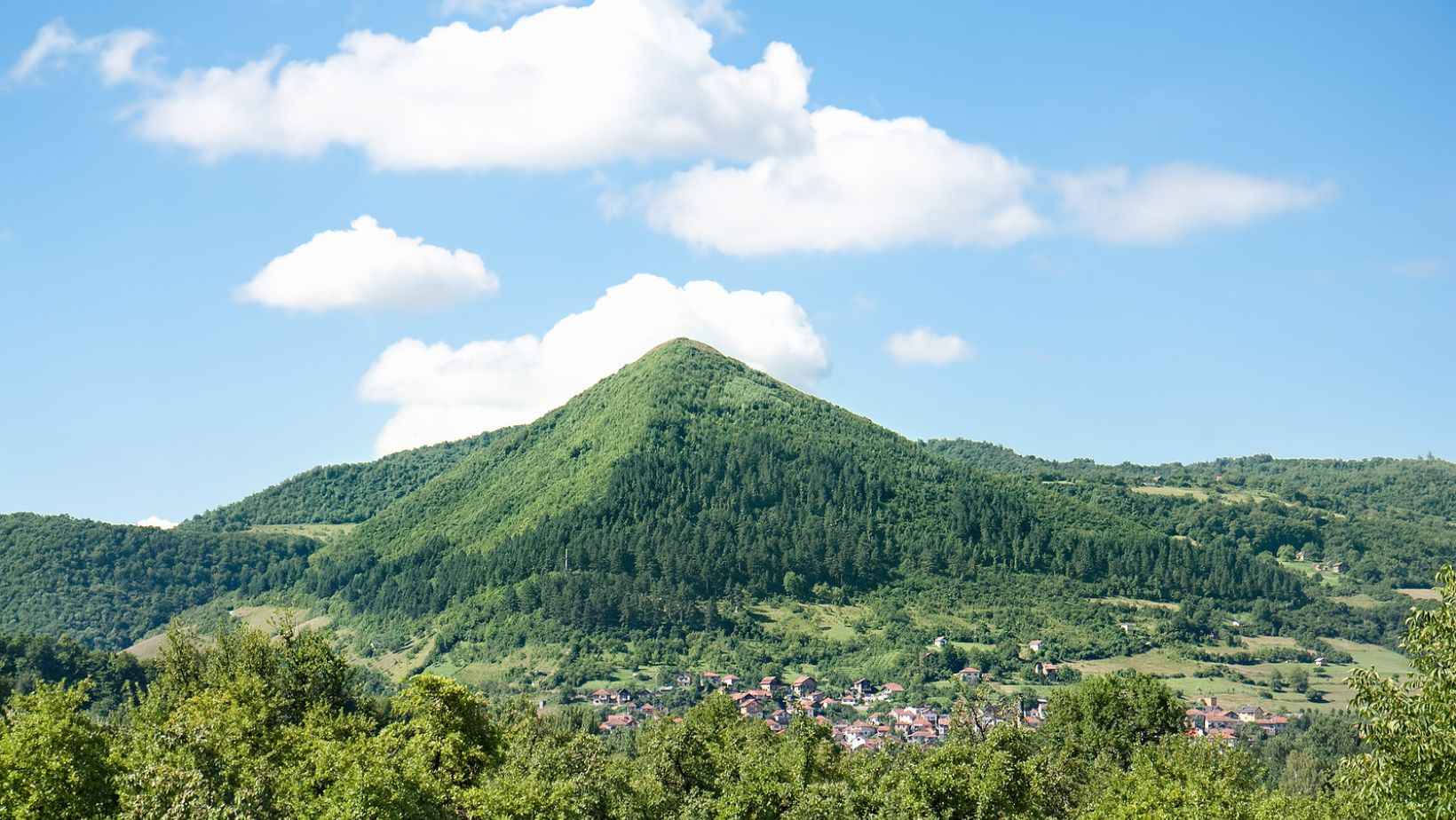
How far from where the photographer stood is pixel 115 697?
17100cm

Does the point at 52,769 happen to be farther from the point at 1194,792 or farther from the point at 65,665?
the point at 65,665

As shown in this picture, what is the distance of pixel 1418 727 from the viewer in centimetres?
3609

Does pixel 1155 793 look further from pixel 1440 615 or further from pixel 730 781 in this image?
pixel 1440 615

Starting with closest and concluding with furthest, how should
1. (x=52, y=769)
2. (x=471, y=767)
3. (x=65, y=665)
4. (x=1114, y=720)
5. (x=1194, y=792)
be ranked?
(x=52, y=769)
(x=1194, y=792)
(x=471, y=767)
(x=1114, y=720)
(x=65, y=665)

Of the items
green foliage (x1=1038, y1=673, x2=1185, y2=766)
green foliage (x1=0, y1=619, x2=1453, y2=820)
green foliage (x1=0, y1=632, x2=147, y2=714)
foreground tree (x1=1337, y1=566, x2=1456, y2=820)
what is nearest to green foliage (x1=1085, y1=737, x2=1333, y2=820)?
green foliage (x1=0, y1=619, x2=1453, y2=820)

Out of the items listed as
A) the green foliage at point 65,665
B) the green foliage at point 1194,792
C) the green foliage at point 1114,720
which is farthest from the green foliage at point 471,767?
the green foliage at point 65,665

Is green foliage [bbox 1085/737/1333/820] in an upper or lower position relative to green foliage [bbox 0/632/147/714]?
upper

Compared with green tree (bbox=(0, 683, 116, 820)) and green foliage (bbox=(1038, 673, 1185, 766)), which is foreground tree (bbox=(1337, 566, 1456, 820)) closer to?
green tree (bbox=(0, 683, 116, 820))

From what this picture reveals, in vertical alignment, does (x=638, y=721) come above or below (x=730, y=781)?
below

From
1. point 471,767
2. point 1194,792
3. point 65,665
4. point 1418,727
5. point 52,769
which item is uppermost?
point 1418,727

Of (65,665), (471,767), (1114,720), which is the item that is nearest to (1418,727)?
(471,767)

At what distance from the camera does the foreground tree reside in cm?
3575

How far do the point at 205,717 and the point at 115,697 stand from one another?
4585 inches

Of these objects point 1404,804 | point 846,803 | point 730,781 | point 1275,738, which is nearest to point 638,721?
point 1275,738
